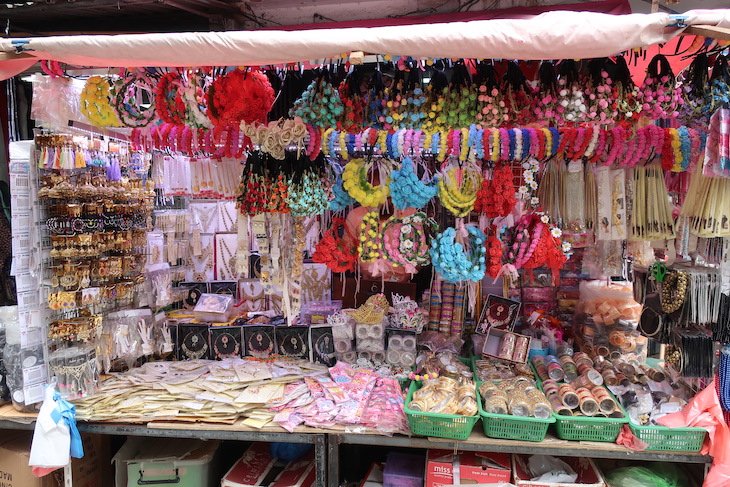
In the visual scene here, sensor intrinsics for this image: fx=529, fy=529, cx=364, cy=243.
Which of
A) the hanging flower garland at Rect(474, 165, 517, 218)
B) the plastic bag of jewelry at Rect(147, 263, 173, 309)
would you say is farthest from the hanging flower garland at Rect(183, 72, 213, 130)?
the hanging flower garland at Rect(474, 165, 517, 218)

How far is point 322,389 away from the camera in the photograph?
120 inches

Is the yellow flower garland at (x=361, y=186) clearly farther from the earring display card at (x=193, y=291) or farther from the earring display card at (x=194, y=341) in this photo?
the earring display card at (x=193, y=291)

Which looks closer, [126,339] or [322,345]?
[126,339]

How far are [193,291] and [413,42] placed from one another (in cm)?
264

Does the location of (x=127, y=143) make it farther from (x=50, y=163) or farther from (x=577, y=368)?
(x=577, y=368)

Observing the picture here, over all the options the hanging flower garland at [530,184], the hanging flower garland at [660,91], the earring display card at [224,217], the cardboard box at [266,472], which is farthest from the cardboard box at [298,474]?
the hanging flower garland at [660,91]

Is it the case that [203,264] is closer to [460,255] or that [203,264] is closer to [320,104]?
[320,104]

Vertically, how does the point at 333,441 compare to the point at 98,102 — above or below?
below

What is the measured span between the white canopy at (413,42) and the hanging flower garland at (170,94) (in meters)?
0.37

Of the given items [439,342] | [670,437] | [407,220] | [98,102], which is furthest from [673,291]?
[98,102]

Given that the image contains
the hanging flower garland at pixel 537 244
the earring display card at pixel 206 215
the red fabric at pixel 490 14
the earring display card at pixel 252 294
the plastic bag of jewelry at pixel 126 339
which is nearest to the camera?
the hanging flower garland at pixel 537 244

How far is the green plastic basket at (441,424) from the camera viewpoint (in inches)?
100

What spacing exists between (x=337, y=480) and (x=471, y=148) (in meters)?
1.81

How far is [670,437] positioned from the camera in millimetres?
2486
